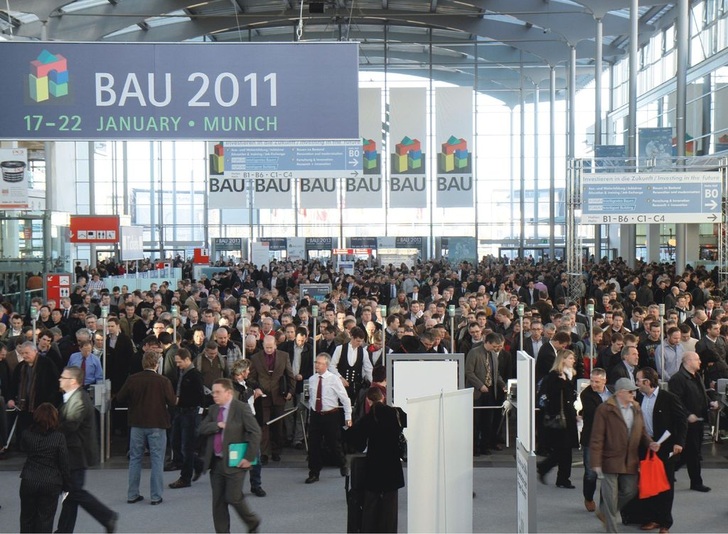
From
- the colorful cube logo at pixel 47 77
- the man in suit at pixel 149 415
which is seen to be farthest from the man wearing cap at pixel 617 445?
the colorful cube logo at pixel 47 77

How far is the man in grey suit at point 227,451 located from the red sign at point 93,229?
18.3m

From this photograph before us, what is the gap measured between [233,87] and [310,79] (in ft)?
2.69

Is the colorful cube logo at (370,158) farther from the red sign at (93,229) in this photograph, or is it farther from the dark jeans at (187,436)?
the dark jeans at (187,436)

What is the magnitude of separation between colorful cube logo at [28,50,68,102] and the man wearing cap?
6.34 meters

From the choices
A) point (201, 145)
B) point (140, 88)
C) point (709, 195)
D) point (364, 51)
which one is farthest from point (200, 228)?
point (140, 88)

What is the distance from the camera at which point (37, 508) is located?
671cm

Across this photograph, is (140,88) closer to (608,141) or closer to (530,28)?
(530,28)

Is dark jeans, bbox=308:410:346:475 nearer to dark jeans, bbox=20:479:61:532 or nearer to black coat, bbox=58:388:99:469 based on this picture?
black coat, bbox=58:388:99:469

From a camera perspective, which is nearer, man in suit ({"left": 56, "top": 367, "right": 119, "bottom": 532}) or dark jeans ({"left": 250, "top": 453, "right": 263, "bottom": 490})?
man in suit ({"left": 56, "top": 367, "right": 119, "bottom": 532})

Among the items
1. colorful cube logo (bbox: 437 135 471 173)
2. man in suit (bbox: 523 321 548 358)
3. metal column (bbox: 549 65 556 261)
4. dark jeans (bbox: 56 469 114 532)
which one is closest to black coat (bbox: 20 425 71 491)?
dark jeans (bbox: 56 469 114 532)

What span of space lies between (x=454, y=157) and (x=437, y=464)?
76.3 ft

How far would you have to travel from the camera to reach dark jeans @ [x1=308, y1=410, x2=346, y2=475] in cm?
928

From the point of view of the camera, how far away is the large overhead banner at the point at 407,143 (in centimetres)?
2886

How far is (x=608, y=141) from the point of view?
145 feet
